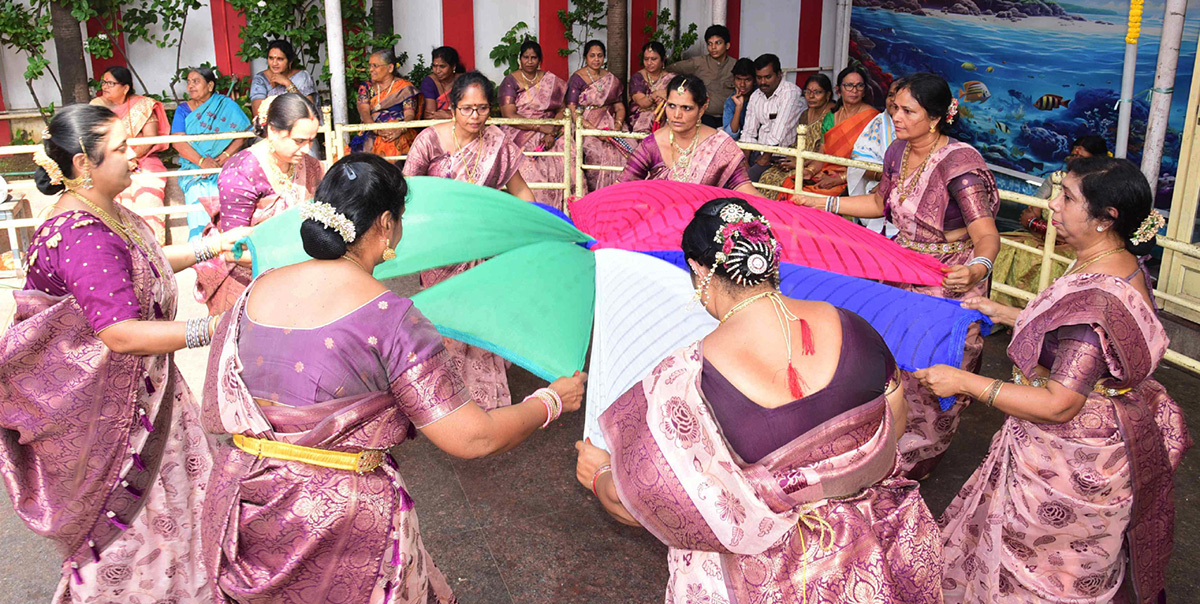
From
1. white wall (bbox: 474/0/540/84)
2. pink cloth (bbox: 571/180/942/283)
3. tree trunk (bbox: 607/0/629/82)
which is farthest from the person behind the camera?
white wall (bbox: 474/0/540/84)

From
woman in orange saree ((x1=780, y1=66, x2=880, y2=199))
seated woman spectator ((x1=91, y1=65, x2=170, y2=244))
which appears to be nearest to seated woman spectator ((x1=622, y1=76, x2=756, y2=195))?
woman in orange saree ((x1=780, y1=66, x2=880, y2=199))

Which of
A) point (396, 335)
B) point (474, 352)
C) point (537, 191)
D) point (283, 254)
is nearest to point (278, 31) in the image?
point (537, 191)

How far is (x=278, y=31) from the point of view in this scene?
843cm

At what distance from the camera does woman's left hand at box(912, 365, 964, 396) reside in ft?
7.77

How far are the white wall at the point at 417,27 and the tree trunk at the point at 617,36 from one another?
5.71ft

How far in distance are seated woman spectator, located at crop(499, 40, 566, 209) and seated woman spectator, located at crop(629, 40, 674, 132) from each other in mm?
635

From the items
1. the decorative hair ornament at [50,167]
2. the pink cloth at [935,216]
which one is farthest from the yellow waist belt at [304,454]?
the pink cloth at [935,216]

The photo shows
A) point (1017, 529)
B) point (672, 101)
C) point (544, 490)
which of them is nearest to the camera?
point (1017, 529)

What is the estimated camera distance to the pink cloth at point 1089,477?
2.35 meters

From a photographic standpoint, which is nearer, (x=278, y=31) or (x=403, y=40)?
(x=278, y=31)

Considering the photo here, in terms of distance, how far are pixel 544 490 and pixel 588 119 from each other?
500cm

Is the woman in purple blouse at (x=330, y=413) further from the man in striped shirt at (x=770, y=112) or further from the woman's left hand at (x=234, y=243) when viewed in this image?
the man in striped shirt at (x=770, y=112)

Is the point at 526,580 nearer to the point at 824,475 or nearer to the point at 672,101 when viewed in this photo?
the point at 824,475

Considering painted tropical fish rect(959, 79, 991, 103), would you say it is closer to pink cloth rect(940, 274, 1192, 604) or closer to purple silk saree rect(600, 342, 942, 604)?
pink cloth rect(940, 274, 1192, 604)
